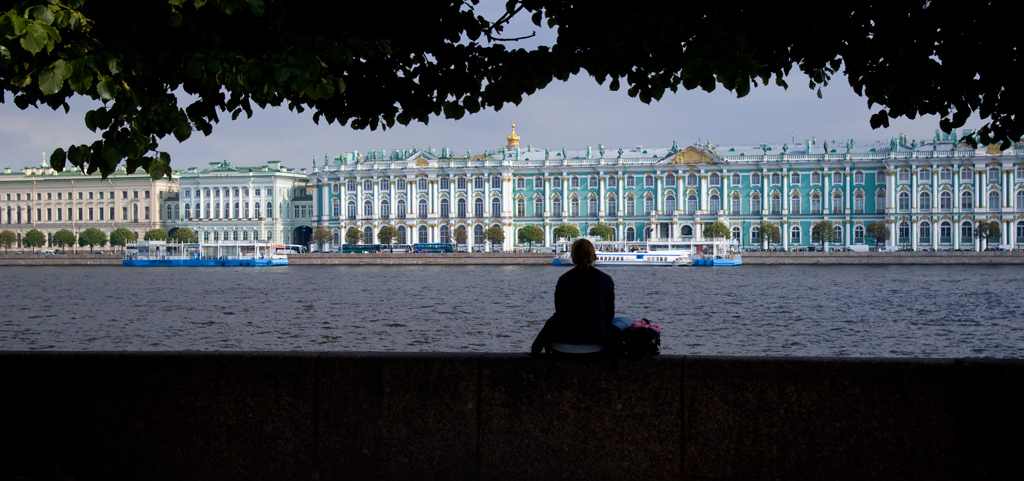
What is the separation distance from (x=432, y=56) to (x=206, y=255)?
222ft

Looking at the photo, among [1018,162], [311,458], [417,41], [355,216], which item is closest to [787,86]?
[417,41]

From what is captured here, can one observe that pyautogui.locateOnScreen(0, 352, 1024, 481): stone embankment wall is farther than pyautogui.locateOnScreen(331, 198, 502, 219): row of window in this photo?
No

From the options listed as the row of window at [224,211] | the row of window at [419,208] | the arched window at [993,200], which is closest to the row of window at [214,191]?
the row of window at [224,211]

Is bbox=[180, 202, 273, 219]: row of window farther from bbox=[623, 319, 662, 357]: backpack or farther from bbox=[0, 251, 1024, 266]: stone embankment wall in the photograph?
bbox=[623, 319, 662, 357]: backpack

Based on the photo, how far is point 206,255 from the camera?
2746 inches

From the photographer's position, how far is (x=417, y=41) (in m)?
5.12

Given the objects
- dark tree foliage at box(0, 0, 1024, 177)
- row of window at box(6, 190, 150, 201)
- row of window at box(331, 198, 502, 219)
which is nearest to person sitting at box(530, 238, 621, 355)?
dark tree foliage at box(0, 0, 1024, 177)

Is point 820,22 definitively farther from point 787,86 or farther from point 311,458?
point 311,458

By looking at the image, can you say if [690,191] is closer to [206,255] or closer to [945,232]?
[945,232]

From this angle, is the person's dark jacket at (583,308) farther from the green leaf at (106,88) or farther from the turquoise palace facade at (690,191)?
the turquoise palace facade at (690,191)

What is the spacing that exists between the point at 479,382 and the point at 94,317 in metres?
21.0

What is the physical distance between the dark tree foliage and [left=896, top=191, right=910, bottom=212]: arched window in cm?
6567

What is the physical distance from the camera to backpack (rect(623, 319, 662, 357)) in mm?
4824

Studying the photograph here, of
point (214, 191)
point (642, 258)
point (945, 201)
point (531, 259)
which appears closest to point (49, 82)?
point (642, 258)
